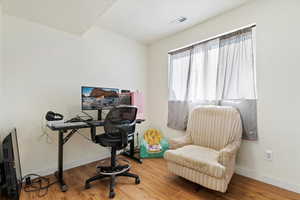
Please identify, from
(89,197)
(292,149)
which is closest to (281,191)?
(292,149)

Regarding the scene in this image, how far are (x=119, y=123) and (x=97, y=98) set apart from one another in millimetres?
737

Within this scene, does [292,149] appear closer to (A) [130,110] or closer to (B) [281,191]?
(B) [281,191]

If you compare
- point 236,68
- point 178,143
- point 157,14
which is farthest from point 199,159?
point 157,14

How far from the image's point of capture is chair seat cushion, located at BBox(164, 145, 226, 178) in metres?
1.58

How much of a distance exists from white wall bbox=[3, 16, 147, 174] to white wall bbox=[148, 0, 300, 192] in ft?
7.69

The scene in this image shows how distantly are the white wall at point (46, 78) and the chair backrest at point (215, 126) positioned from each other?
1.72 metres

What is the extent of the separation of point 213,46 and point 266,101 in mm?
1177

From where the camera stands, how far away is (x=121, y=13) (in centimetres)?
238

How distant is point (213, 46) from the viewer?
8.25 ft

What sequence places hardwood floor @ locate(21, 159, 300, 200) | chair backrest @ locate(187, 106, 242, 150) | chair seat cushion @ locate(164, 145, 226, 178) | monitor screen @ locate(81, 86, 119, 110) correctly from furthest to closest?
monitor screen @ locate(81, 86, 119, 110) < chair backrest @ locate(187, 106, 242, 150) < hardwood floor @ locate(21, 159, 300, 200) < chair seat cushion @ locate(164, 145, 226, 178)

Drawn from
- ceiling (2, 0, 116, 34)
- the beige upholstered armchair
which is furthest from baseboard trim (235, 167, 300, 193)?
ceiling (2, 0, 116, 34)

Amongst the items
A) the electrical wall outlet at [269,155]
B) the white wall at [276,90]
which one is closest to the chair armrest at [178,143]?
the white wall at [276,90]

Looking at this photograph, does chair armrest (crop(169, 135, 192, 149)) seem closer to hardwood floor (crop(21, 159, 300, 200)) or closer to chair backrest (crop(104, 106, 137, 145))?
hardwood floor (crop(21, 159, 300, 200))

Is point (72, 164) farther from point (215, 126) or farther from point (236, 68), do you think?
point (236, 68)
